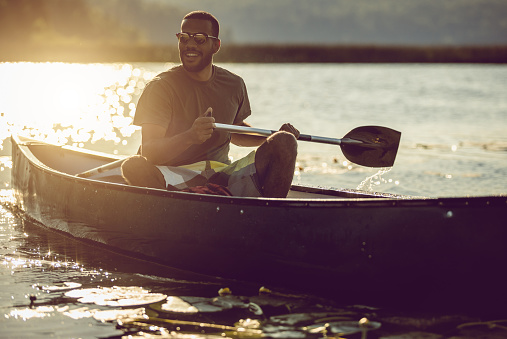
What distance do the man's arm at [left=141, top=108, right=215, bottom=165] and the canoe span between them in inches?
10.3

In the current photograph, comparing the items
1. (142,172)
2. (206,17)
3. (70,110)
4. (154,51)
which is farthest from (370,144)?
(154,51)

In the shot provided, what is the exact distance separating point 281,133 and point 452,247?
59.6 inches

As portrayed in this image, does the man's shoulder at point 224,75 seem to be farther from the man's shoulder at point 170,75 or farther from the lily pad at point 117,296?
the lily pad at point 117,296

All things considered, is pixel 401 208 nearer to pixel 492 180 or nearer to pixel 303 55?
pixel 492 180

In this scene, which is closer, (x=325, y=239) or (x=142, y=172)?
(x=325, y=239)

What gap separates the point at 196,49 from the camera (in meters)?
6.03

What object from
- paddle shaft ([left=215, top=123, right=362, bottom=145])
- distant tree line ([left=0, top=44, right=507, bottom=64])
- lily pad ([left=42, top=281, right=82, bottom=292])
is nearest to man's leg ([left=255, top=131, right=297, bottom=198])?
paddle shaft ([left=215, top=123, right=362, bottom=145])

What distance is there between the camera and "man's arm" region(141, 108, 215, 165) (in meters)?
5.56

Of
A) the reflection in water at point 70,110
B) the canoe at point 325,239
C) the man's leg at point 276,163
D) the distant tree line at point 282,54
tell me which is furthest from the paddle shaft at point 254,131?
the distant tree line at point 282,54

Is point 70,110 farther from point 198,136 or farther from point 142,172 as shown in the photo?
point 198,136

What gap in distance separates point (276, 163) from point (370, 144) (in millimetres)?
1196

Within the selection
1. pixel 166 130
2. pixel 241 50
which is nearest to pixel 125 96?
pixel 166 130

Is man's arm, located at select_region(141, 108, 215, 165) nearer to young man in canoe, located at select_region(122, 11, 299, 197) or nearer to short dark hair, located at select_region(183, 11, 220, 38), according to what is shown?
young man in canoe, located at select_region(122, 11, 299, 197)

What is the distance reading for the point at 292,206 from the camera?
204 inches
